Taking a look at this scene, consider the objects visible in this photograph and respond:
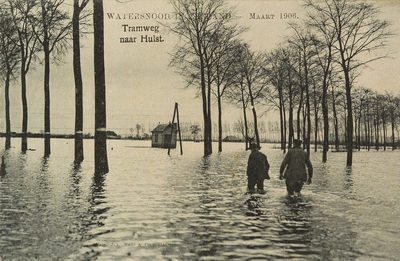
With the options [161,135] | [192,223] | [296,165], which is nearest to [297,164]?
[296,165]

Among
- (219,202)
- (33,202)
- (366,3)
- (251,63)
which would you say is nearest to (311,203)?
(219,202)

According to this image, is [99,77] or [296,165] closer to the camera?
[296,165]

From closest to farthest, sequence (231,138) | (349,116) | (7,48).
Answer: (349,116) → (7,48) → (231,138)

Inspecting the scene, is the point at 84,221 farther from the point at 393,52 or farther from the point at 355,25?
the point at 355,25

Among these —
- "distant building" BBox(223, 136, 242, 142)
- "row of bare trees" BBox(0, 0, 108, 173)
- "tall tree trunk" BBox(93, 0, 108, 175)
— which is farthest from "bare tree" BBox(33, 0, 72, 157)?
"distant building" BBox(223, 136, 242, 142)

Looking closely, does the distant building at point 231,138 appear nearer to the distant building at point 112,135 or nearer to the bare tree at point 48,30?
the distant building at point 112,135

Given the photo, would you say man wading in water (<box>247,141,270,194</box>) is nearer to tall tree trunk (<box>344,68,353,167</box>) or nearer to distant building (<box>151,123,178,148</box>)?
tall tree trunk (<box>344,68,353,167</box>)

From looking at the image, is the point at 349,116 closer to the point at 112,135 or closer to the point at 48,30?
the point at 48,30

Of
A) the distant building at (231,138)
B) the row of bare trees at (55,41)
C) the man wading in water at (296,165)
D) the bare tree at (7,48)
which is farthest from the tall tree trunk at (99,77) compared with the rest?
the distant building at (231,138)
